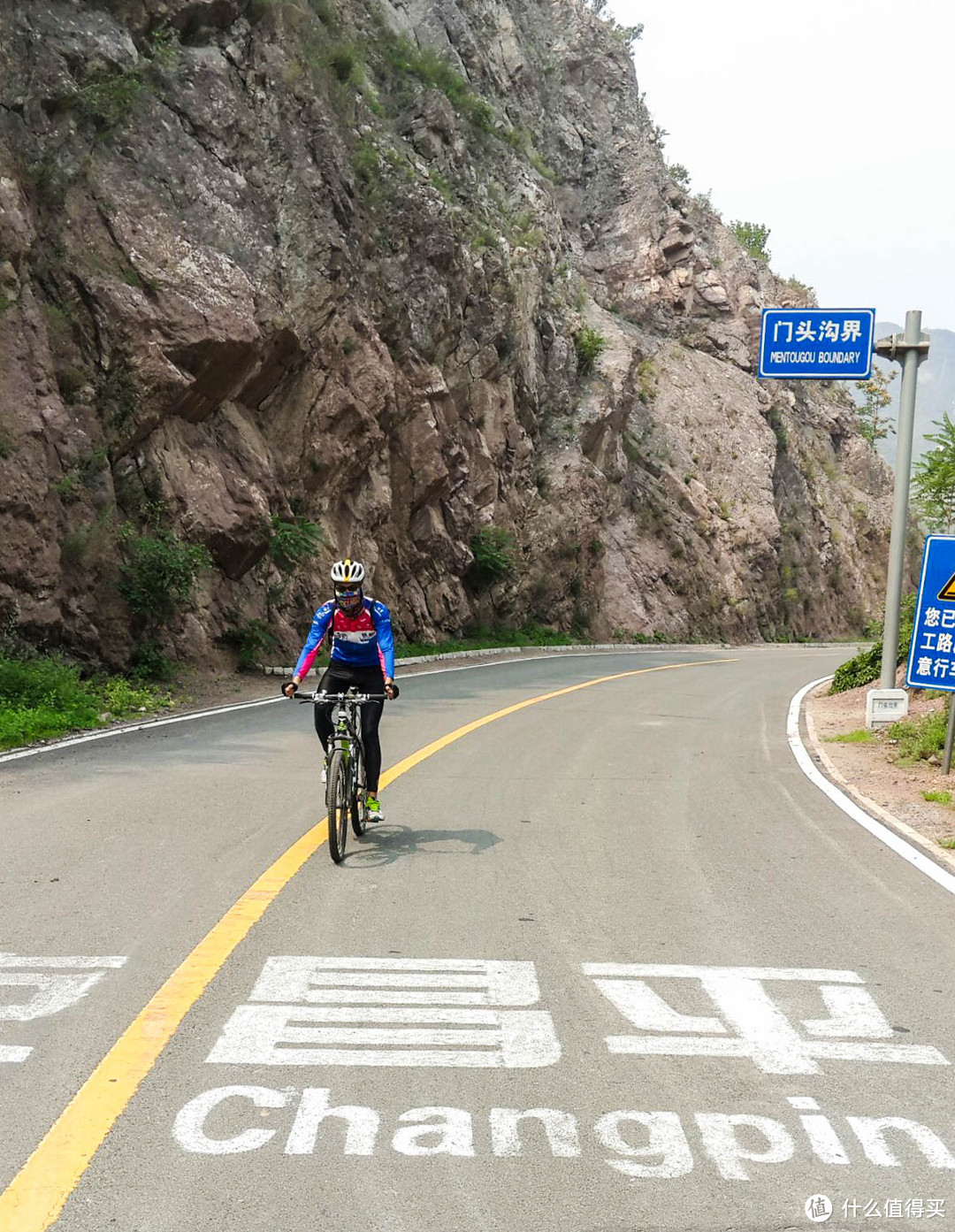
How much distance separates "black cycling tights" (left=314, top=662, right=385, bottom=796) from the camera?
8.30 metres

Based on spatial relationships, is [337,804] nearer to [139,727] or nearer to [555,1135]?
[555,1135]

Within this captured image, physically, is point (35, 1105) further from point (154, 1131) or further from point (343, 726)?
point (343, 726)

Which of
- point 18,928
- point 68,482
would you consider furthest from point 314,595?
point 18,928

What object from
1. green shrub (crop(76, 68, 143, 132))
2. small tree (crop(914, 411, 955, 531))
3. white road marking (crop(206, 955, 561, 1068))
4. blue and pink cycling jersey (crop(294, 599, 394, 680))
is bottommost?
white road marking (crop(206, 955, 561, 1068))

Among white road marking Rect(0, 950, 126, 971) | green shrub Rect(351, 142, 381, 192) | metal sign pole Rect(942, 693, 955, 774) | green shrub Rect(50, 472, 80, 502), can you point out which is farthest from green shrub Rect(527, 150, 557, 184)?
white road marking Rect(0, 950, 126, 971)

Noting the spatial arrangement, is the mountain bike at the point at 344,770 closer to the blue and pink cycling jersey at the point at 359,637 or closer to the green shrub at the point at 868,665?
the blue and pink cycling jersey at the point at 359,637

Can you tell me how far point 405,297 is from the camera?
31094 millimetres

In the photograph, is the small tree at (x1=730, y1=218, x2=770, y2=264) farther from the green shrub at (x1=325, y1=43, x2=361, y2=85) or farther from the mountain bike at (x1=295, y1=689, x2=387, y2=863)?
the mountain bike at (x1=295, y1=689, x2=387, y2=863)

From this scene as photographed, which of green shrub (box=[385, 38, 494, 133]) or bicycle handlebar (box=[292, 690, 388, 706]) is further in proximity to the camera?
green shrub (box=[385, 38, 494, 133])

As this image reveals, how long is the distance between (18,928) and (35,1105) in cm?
215

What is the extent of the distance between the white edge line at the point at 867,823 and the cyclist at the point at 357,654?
12.5 feet

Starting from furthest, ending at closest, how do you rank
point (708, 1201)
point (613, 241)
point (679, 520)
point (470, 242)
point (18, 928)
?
point (613, 241) → point (679, 520) → point (470, 242) → point (18, 928) → point (708, 1201)

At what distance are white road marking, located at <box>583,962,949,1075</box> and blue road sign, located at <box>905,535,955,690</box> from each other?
255 inches

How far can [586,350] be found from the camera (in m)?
44.5
